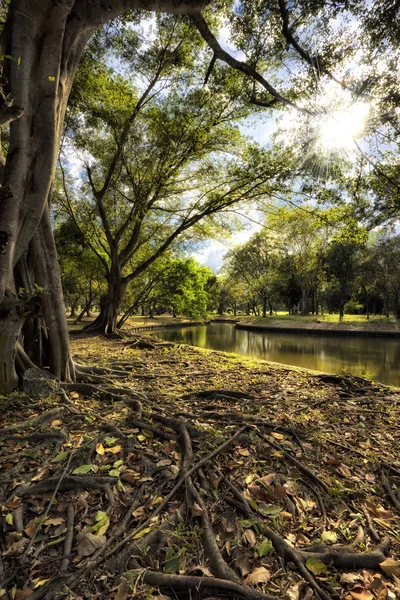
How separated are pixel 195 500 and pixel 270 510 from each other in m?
0.58

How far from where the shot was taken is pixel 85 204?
14820 mm

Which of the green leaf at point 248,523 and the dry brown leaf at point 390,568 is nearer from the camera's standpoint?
the dry brown leaf at point 390,568

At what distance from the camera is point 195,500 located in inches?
85.2

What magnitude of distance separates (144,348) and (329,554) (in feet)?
28.5

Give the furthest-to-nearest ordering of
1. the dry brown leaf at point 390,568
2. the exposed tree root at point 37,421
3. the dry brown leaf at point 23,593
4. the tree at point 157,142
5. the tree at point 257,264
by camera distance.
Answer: the tree at point 257,264
the tree at point 157,142
the exposed tree root at point 37,421
the dry brown leaf at point 390,568
the dry brown leaf at point 23,593

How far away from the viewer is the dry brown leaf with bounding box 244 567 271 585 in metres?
1.61

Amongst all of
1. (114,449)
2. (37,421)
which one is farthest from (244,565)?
(37,421)

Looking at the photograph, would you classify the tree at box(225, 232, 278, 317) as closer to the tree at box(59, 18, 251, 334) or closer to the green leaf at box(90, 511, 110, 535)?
the tree at box(59, 18, 251, 334)

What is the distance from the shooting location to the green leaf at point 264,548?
1.78m

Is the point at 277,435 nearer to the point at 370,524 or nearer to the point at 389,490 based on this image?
the point at 389,490

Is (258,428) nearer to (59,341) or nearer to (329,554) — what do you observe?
(329,554)

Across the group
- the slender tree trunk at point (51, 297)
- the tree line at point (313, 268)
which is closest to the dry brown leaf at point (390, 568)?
the slender tree trunk at point (51, 297)

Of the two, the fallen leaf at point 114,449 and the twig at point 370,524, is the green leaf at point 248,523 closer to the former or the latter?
the twig at point 370,524

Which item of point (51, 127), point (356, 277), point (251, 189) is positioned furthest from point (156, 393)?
point (356, 277)
